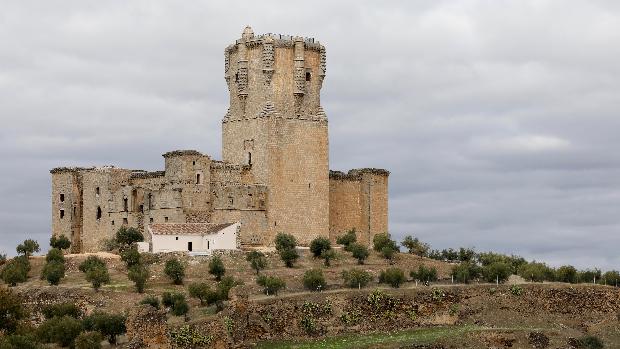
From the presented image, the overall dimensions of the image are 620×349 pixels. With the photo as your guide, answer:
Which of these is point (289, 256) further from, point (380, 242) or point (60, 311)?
point (60, 311)

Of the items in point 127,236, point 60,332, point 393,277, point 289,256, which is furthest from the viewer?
point 127,236

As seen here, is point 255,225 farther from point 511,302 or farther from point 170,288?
point 511,302

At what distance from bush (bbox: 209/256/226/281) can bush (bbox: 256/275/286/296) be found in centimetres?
354

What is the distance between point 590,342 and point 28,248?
34081 mm

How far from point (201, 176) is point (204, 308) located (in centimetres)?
1628

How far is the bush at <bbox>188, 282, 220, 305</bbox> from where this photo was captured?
6962 centimetres

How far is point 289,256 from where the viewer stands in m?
79.9

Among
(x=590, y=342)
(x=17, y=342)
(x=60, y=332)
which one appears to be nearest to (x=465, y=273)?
(x=590, y=342)

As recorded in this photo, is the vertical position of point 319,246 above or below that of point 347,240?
below

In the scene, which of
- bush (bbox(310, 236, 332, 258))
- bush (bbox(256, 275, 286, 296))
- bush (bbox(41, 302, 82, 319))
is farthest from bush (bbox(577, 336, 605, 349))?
bush (bbox(41, 302, 82, 319))

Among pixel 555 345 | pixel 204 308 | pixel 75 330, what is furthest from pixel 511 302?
pixel 75 330

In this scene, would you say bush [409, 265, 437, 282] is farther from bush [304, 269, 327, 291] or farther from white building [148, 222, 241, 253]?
white building [148, 222, 241, 253]

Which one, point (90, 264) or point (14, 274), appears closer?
point (14, 274)

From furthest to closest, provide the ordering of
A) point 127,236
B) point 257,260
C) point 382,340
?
point 127,236 < point 257,260 < point 382,340
